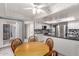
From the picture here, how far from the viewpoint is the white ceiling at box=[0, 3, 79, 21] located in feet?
4.24

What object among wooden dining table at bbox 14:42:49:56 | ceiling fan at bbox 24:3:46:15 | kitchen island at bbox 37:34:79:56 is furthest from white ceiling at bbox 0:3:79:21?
wooden dining table at bbox 14:42:49:56

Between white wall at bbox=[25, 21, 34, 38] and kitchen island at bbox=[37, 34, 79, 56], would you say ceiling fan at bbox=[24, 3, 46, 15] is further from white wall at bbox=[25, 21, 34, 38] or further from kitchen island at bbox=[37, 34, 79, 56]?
kitchen island at bbox=[37, 34, 79, 56]

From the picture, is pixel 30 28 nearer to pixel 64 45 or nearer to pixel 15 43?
pixel 15 43

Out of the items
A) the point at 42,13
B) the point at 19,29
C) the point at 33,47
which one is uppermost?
the point at 42,13

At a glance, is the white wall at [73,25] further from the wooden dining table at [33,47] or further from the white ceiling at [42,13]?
the wooden dining table at [33,47]

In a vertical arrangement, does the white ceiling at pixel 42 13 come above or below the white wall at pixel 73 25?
above

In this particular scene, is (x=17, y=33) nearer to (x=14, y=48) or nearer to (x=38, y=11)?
(x=14, y=48)

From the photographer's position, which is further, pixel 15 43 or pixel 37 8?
pixel 15 43

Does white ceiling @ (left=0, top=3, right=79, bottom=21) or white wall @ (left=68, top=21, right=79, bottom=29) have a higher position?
white ceiling @ (left=0, top=3, right=79, bottom=21)

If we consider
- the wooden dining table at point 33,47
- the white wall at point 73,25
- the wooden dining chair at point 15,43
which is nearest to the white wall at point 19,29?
the wooden dining chair at point 15,43

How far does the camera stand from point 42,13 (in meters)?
1.43

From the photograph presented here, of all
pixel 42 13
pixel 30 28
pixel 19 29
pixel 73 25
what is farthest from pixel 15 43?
pixel 73 25

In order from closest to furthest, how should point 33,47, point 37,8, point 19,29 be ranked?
point 37,8 < point 19,29 < point 33,47

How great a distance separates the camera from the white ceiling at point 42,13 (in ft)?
4.24
